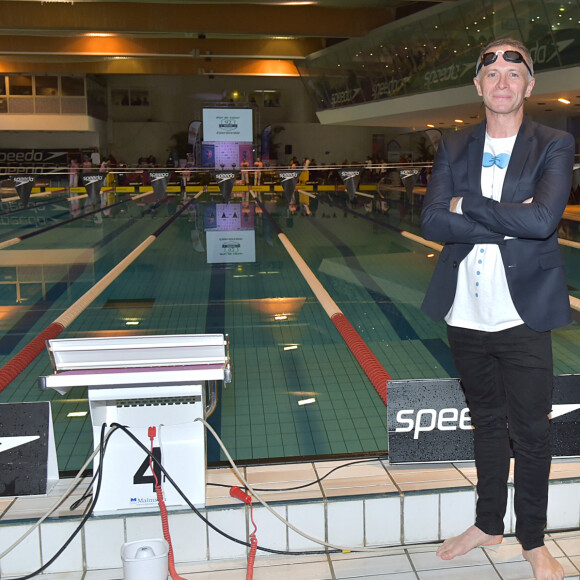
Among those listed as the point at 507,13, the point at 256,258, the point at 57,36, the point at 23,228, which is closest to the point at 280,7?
the point at 507,13

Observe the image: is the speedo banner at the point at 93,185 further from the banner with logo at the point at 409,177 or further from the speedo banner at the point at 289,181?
the banner with logo at the point at 409,177

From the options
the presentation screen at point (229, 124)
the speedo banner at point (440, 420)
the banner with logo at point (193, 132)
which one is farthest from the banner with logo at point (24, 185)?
the speedo banner at point (440, 420)

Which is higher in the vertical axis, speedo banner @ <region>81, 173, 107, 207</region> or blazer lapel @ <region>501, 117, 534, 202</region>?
blazer lapel @ <region>501, 117, 534, 202</region>

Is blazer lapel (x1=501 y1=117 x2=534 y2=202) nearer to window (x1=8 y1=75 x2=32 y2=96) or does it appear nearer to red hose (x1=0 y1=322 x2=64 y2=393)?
red hose (x1=0 y1=322 x2=64 y2=393)

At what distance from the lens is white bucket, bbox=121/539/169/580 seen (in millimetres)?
1820

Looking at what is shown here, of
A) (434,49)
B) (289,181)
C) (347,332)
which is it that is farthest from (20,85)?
(347,332)

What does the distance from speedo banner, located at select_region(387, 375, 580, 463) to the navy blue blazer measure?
0.54m

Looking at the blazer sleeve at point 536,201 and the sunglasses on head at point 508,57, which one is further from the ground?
the sunglasses on head at point 508,57

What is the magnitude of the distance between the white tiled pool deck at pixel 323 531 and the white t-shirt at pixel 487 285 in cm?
60

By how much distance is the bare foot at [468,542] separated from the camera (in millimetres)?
2018

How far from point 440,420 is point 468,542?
1.28 ft

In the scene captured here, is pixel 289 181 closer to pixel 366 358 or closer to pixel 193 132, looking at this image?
pixel 193 132

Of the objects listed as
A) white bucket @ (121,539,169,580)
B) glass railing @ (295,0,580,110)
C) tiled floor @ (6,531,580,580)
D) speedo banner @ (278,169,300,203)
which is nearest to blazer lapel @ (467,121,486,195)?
tiled floor @ (6,531,580,580)

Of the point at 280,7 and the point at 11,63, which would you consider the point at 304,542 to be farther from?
the point at 11,63
